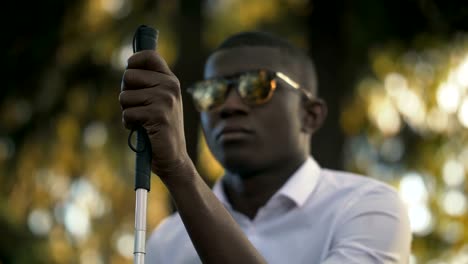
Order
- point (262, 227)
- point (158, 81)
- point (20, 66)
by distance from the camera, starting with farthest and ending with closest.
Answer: point (20, 66)
point (262, 227)
point (158, 81)

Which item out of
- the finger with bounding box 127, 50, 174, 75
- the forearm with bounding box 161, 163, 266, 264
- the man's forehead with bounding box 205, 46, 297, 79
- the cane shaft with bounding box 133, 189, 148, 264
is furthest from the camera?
the man's forehead with bounding box 205, 46, 297, 79

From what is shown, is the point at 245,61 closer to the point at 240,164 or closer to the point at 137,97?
the point at 240,164

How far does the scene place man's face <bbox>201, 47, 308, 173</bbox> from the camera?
4.07m

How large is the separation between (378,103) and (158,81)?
6968mm

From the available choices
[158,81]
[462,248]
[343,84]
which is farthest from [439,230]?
[158,81]

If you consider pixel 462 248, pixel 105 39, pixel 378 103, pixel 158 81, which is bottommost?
pixel 462 248

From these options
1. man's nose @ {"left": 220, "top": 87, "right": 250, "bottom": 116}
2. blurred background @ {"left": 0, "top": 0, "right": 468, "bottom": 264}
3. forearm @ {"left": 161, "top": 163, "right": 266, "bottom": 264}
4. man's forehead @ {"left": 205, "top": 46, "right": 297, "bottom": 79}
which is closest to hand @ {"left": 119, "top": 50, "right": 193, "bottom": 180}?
forearm @ {"left": 161, "top": 163, "right": 266, "bottom": 264}

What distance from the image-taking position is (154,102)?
259cm

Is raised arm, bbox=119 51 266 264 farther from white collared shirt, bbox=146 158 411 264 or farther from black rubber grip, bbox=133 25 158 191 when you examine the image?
white collared shirt, bbox=146 158 411 264

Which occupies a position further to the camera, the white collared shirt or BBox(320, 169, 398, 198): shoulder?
BBox(320, 169, 398, 198): shoulder

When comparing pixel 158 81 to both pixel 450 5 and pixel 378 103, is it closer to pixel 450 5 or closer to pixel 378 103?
pixel 450 5

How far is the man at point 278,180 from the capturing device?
3559 millimetres

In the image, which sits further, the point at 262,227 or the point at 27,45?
the point at 27,45

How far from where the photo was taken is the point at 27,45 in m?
8.36
